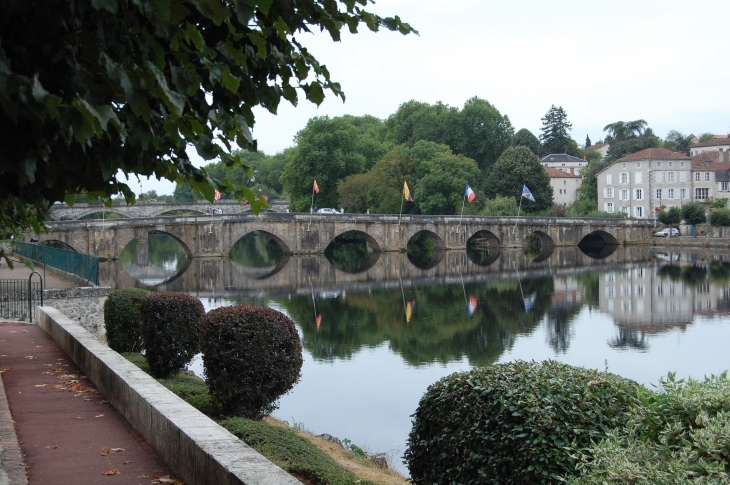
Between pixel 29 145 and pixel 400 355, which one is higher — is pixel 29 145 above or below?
above

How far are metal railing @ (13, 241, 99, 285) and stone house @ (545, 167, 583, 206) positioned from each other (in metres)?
64.6

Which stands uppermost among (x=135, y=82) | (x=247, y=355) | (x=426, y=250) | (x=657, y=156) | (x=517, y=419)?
(x=657, y=156)

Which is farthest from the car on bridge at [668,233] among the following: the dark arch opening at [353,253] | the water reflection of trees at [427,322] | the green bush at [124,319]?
the green bush at [124,319]

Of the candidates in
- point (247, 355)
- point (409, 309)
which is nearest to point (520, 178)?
point (409, 309)

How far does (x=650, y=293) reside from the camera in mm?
32812

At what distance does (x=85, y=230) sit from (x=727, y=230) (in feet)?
149

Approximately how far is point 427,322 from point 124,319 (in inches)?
507

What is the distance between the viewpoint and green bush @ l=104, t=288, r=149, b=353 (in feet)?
48.5

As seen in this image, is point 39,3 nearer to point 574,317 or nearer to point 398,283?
point 574,317

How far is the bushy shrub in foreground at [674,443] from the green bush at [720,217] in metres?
59.3

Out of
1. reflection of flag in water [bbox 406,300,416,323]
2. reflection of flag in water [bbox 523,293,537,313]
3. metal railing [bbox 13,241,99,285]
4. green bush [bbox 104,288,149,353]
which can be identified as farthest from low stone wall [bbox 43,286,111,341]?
reflection of flag in water [bbox 523,293,537,313]

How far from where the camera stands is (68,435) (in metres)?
6.97

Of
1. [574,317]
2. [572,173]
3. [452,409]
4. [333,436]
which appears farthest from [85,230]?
[572,173]

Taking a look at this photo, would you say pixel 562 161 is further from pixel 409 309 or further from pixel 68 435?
pixel 68 435
